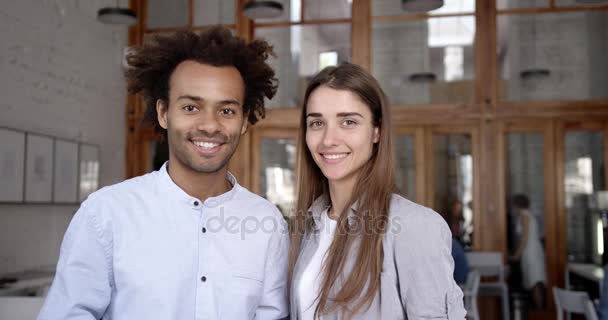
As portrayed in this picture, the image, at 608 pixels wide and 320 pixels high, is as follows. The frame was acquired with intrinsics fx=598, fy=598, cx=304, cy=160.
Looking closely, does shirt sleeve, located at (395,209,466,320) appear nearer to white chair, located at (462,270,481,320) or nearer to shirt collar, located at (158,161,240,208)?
shirt collar, located at (158,161,240,208)

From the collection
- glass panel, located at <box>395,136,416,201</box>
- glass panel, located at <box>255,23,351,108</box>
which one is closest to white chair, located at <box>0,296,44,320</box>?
glass panel, located at <box>255,23,351,108</box>

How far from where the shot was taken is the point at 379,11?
684 cm

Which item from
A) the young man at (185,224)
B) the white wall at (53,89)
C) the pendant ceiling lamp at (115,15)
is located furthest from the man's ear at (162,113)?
the pendant ceiling lamp at (115,15)

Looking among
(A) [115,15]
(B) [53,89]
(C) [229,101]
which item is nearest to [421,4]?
(A) [115,15]

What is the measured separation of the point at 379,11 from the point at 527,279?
3350mm

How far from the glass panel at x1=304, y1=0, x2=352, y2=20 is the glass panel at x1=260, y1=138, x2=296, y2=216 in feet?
4.86

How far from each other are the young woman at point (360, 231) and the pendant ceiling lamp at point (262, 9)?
3532mm

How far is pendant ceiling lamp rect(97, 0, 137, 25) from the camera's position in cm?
554

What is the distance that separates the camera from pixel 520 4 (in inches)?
259

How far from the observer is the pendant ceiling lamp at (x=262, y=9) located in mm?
5363

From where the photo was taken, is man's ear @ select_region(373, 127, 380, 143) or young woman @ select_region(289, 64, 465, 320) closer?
young woman @ select_region(289, 64, 465, 320)

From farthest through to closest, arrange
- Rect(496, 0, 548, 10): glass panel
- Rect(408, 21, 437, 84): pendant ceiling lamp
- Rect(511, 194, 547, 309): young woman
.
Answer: Rect(408, 21, 437, 84): pendant ceiling lamp, Rect(496, 0, 548, 10): glass panel, Rect(511, 194, 547, 309): young woman

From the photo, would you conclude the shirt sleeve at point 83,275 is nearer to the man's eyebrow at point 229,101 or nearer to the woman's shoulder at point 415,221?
the man's eyebrow at point 229,101

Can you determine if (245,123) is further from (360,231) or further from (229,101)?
(360,231)
